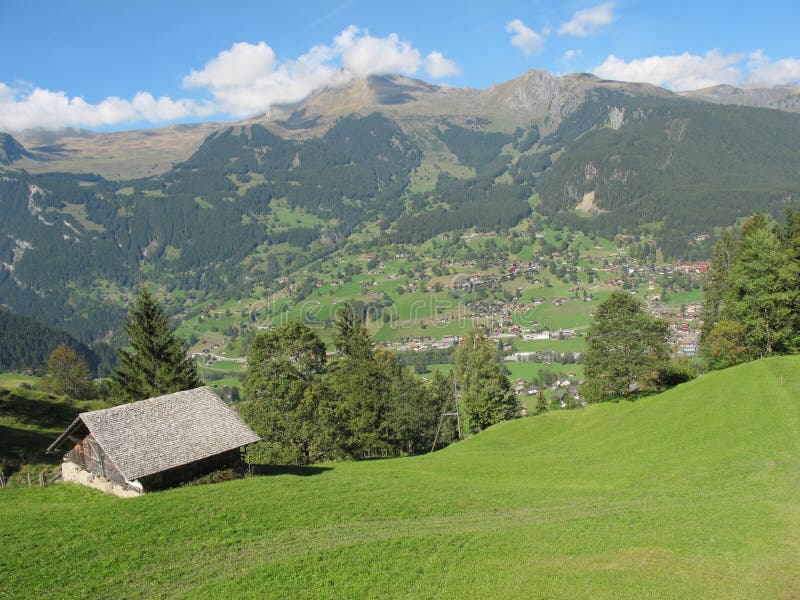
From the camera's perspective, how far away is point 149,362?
55969 millimetres

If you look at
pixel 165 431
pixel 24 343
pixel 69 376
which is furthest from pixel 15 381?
pixel 165 431

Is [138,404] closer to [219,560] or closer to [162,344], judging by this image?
[219,560]

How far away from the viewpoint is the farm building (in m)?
31.4

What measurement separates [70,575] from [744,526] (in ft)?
97.3

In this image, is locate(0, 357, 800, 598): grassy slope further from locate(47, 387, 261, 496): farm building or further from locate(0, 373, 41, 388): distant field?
locate(0, 373, 41, 388): distant field

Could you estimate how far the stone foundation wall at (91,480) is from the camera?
31.9 m

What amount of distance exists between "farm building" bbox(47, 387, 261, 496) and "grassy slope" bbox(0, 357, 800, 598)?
60.5 inches

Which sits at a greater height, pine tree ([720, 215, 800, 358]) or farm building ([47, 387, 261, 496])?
pine tree ([720, 215, 800, 358])

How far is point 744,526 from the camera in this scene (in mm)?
25141

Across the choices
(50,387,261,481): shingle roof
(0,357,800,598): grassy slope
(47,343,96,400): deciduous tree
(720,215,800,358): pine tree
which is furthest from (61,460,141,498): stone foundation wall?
(47,343,96,400): deciduous tree

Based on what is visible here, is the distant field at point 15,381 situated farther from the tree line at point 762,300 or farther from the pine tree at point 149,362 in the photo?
the tree line at point 762,300

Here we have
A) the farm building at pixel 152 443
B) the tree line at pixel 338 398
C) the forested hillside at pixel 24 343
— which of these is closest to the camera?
the farm building at pixel 152 443

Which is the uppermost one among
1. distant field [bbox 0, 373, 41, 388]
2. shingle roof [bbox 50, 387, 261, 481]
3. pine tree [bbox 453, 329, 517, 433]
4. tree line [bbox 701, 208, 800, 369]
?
tree line [bbox 701, 208, 800, 369]

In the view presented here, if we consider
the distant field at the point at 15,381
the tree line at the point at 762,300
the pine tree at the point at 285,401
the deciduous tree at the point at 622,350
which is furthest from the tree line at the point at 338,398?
the distant field at the point at 15,381
